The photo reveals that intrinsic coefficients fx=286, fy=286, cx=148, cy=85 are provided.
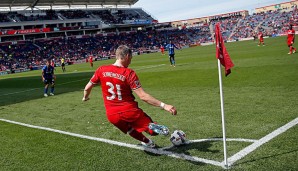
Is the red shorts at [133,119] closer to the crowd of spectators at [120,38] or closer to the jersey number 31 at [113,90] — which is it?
the jersey number 31 at [113,90]

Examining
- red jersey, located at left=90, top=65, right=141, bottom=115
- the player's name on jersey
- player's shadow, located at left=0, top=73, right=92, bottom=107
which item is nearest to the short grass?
red jersey, located at left=90, top=65, right=141, bottom=115

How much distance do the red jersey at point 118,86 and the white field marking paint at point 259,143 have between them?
2.01 m

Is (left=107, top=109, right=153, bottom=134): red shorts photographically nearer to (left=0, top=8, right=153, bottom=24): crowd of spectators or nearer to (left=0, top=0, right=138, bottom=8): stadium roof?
(left=0, top=8, right=153, bottom=24): crowd of spectators

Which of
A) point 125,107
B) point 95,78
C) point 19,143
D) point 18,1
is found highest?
point 18,1

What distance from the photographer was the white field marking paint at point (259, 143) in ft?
16.5

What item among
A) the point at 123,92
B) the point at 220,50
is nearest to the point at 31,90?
the point at 123,92

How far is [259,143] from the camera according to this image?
563 centimetres

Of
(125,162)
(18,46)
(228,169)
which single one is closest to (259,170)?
(228,169)

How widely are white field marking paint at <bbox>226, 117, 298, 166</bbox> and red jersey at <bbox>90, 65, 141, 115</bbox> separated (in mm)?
2011

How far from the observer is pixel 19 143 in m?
7.55

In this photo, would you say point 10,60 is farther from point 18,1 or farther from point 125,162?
point 125,162

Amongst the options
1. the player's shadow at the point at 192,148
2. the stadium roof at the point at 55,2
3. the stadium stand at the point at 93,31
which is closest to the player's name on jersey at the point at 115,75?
the player's shadow at the point at 192,148

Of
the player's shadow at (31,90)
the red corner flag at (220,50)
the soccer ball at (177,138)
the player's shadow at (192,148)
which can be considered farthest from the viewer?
the player's shadow at (31,90)

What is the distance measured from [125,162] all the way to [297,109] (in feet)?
16.5
